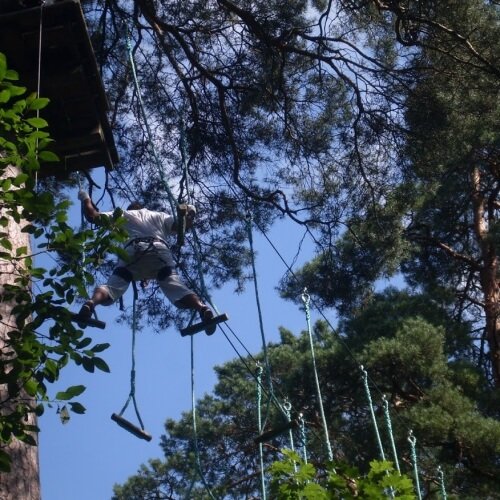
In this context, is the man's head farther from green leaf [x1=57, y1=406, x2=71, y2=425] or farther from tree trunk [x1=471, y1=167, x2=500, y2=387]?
tree trunk [x1=471, y1=167, x2=500, y2=387]

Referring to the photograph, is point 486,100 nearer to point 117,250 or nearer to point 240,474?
point 117,250

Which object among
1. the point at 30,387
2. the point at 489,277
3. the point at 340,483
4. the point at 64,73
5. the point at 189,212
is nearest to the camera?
the point at 30,387

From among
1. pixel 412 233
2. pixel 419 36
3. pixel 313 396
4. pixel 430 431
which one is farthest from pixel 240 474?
pixel 419 36

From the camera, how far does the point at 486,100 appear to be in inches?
283

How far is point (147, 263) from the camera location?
532cm

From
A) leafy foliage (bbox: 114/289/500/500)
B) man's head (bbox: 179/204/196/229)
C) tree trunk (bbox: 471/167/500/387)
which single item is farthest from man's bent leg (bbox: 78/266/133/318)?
tree trunk (bbox: 471/167/500/387)

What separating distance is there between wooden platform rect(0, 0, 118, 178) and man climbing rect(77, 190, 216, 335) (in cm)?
32

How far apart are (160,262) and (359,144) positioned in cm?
253

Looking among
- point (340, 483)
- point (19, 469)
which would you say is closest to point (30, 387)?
point (19, 469)

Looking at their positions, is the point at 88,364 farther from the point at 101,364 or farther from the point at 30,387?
the point at 30,387

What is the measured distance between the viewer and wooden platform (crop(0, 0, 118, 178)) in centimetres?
461

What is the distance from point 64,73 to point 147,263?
105 cm

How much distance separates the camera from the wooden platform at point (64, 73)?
4.61 metres

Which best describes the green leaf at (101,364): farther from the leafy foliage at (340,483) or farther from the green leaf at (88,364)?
the leafy foliage at (340,483)
